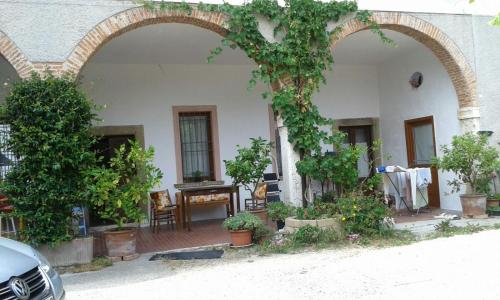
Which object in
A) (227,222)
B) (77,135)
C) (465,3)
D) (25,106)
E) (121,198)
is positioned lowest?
(227,222)

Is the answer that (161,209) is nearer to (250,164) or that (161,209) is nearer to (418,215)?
(250,164)

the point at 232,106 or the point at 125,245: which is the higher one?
the point at 232,106

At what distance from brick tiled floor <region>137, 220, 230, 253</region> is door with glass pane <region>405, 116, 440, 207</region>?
4899mm

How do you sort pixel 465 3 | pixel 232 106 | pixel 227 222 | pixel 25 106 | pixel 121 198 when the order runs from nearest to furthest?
pixel 25 106, pixel 121 198, pixel 227 222, pixel 465 3, pixel 232 106

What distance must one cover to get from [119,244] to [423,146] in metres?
7.55

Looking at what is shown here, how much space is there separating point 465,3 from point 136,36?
6.38 metres

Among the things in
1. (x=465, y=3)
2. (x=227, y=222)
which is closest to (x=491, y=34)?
(x=465, y=3)

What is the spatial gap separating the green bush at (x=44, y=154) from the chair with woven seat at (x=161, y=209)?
2.90 m

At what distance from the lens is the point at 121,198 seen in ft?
21.9

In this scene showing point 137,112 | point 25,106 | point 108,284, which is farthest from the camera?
point 137,112

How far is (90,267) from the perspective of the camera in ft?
21.0

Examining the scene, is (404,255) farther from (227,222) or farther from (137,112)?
(137,112)

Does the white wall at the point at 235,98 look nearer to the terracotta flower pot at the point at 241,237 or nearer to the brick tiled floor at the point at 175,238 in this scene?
the brick tiled floor at the point at 175,238

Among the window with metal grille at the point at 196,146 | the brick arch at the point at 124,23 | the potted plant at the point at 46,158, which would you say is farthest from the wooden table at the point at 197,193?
the brick arch at the point at 124,23
